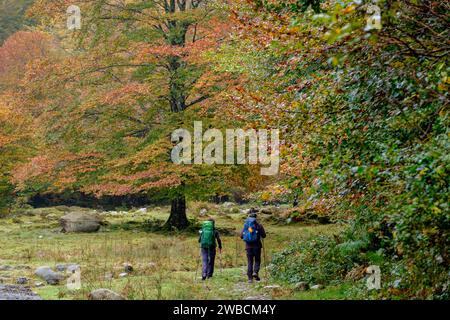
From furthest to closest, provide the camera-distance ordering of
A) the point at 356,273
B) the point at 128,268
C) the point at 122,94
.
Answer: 1. the point at 122,94
2. the point at 128,268
3. the point at 356,273

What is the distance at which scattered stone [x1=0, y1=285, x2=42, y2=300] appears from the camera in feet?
33.3

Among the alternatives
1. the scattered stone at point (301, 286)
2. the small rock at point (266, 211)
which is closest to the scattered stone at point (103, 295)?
the scattered stone at point (301, 286)

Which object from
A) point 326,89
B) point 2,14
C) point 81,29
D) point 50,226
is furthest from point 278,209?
point 2,14

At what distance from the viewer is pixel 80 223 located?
82.4 ft

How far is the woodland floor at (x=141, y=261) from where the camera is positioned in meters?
10.8

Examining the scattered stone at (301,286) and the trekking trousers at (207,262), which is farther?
the trekking trousers at (207,262)

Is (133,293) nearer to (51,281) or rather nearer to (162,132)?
(51,281)

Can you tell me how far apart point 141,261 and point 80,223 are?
994 cm

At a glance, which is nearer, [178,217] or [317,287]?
[317,287]

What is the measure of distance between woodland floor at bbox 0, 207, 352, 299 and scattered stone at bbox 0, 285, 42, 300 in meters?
0.22

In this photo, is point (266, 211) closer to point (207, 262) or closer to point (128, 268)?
point (128, 268)

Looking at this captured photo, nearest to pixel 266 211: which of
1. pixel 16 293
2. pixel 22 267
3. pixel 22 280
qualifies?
pixel 22 267

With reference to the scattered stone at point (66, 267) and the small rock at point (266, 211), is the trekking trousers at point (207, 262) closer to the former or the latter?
the scattered stone at point (66, 267)

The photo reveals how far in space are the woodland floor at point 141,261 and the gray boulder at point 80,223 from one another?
1.72ft
